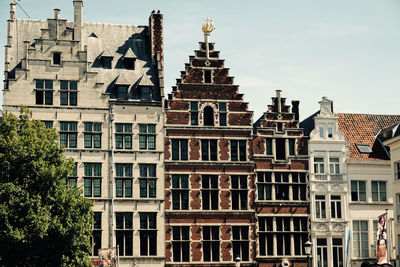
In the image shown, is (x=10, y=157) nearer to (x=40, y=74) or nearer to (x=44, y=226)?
(x=44, y=226)

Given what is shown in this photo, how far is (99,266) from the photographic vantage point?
164ft

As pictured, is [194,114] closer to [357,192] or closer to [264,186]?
[264,186]

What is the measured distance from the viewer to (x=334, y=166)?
189 feet

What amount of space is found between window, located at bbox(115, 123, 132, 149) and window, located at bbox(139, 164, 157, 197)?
77.9 inches

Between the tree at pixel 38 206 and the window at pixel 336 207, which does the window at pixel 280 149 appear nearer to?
the window at pixel 336 207

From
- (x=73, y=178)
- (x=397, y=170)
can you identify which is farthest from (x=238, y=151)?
(x=73, y=178)

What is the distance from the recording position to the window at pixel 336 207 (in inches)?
2238

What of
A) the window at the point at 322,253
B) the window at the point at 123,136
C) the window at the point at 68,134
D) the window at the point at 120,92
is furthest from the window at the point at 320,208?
the window at the point at 68,134

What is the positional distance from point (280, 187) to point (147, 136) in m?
11.2

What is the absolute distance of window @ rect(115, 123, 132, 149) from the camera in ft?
178

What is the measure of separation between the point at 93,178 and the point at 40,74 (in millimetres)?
8859

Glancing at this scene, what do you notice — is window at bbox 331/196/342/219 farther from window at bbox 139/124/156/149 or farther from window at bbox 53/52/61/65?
window at bbox 53/52/61/65

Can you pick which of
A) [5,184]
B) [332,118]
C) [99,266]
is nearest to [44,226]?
[5,184]

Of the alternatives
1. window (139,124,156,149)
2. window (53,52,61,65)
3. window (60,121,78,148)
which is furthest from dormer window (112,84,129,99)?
window (53,52,61,65)
